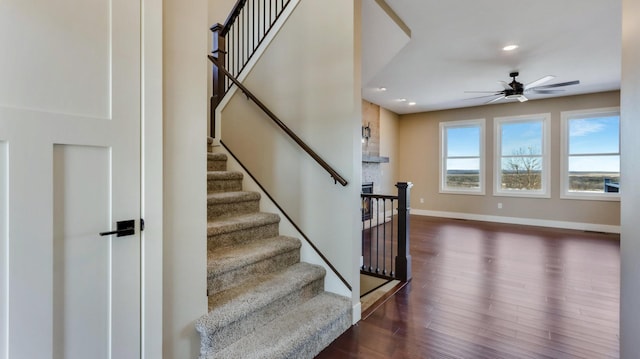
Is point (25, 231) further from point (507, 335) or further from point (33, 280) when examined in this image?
point (507, 335)

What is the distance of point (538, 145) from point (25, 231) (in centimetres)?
818

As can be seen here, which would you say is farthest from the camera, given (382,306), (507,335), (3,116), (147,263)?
(382,306)

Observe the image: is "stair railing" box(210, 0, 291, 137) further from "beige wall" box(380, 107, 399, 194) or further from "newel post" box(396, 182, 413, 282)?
"beige wall" box(380, 107, 399, 194)

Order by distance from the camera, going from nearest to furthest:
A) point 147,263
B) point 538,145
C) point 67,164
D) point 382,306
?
point 67,164
point 147,263
point 382,306
point 538,145

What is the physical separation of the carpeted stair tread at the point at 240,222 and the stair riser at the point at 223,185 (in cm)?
38

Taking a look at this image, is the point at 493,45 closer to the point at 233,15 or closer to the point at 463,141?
the point at 233,15

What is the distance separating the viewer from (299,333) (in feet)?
6.25

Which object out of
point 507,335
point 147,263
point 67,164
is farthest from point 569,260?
point 67,164

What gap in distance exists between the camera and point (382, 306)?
108 inches

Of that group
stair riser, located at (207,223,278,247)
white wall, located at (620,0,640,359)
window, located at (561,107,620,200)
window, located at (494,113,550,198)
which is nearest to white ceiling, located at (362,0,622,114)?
window, located at (561,107,620,200)

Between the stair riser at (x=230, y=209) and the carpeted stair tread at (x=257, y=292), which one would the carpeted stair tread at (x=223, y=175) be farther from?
the carpeted stair tread at (x=257, y=292)

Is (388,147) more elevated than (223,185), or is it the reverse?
(388,147)

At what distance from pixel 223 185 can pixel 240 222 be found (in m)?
0.63

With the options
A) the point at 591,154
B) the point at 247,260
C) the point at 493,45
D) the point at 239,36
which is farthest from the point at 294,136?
the point at 591,154
